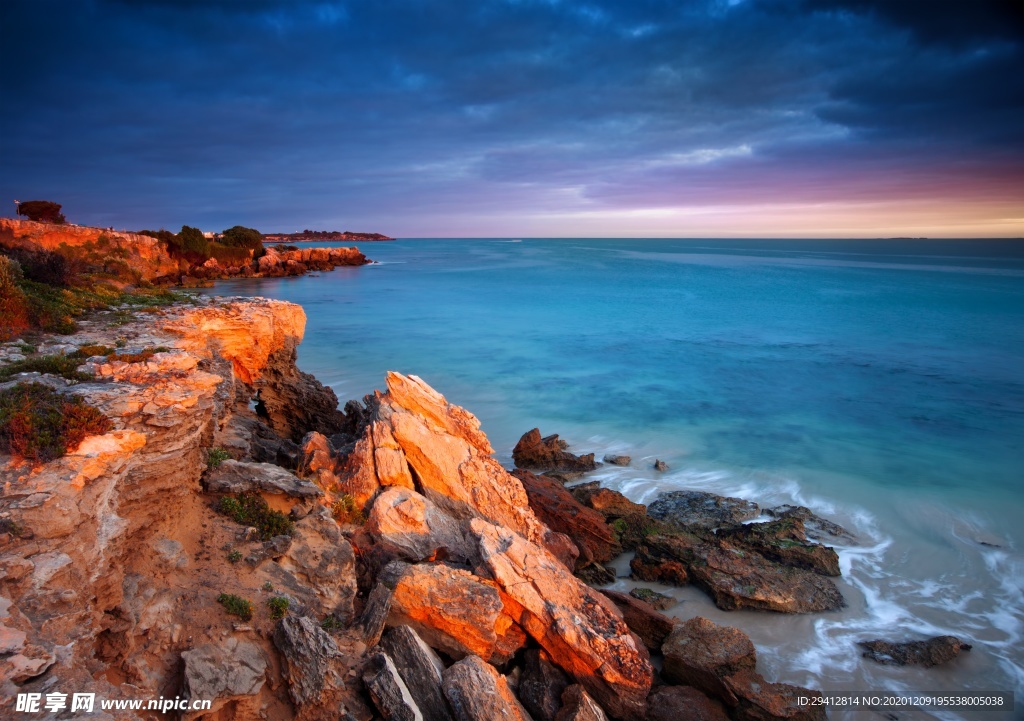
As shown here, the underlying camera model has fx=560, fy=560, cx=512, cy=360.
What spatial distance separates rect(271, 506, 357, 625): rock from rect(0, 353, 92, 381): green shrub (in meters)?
3.94

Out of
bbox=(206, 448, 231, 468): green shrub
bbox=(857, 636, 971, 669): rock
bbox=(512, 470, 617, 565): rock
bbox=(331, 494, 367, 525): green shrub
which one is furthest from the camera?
bbox=(512, 470, 617, 565): rock

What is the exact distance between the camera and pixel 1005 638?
1034 cm

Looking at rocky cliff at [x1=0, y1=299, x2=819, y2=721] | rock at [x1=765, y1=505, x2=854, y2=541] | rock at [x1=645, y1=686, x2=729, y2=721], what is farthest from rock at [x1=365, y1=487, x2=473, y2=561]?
rock at [x1=765, y1=505, x2=854, y2=541]

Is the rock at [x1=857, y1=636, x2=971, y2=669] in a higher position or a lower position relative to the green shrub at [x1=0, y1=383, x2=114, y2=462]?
lower

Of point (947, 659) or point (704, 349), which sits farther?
point (704, 349)

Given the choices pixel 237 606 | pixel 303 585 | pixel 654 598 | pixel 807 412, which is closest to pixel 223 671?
pixel 237 606

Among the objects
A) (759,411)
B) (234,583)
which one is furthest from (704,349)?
(234,583)

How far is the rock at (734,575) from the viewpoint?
10555mm

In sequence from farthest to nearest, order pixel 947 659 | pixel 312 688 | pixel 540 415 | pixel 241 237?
pixel 241 237 < pixel 540 415 < pixel 947 659 < pixel 312 688

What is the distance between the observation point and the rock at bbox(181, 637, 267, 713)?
592cm

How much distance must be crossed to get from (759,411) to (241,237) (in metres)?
71.4

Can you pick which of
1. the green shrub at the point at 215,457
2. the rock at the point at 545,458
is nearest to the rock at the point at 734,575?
the rock at the point at 545,458

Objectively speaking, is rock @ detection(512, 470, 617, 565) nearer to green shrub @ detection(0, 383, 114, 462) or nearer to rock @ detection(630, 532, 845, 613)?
rock @ detection(630, 532, 845, 613)

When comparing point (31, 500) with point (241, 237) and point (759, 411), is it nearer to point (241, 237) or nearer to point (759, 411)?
point (759, 411)
